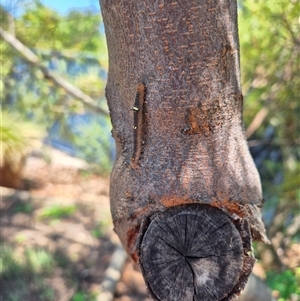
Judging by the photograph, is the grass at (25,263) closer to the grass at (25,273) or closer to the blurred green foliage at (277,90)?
the grass at (25,273)

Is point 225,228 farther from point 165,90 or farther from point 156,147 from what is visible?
point 165,90

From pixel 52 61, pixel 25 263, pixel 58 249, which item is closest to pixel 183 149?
pixel 25 263

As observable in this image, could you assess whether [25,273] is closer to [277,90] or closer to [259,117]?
[259,117]

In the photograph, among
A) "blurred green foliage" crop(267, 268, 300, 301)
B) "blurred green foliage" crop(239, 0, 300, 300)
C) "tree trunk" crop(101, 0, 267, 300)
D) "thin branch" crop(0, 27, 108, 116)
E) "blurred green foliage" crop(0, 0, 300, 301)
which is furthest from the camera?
"thin branch" crop(0, 27, 108, 116)

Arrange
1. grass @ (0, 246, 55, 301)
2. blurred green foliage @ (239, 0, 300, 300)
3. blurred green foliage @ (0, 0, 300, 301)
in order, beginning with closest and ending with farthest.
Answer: blurred green foliage @ (239, 0, 300, 300) → blurred green foliage @ (0, 0, 300, 301) → grass @ (0, 246, 55, 301)

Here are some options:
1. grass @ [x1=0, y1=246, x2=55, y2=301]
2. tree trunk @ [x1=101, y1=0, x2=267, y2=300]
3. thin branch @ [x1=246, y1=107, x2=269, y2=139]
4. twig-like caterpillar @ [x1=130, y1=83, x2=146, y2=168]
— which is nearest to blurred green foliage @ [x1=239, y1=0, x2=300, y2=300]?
thin branch @ [x1=246, y1=107, x2=269, y2=139]

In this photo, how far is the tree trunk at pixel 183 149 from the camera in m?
0.86

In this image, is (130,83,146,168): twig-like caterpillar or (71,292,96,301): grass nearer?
(130,83,146,168): twig-like caterpillar

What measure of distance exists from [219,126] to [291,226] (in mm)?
2439

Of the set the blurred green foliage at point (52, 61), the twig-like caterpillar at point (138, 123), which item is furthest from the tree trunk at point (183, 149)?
the blurred green foliage at point (52, 61)

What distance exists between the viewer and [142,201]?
38.9 inches

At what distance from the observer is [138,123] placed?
94 centimetres

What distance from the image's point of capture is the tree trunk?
858 millimetres

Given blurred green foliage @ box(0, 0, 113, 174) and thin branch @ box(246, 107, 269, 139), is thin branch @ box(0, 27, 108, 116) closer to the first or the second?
blurred green foliage @ box(0, 0, 113, 174)
